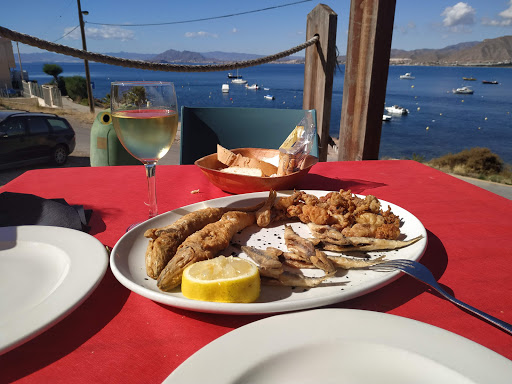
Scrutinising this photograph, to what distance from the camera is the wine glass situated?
3.73 feet

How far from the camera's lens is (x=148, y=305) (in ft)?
2.66

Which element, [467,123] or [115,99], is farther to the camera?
[467,123]

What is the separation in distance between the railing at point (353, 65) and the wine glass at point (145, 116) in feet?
6.24

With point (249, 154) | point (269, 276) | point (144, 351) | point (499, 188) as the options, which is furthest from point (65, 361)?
point (499, 188)

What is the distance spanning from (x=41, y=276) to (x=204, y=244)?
400mm

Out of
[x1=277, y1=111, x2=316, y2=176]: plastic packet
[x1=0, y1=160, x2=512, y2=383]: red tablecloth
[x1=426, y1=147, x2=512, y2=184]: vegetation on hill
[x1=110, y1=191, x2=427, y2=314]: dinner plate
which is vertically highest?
[x1=277, y1=111, x2=316, y2=176]: plastic packet

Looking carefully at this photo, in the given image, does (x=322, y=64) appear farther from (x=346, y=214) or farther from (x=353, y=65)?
(x=346, y=214)

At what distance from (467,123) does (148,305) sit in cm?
5864

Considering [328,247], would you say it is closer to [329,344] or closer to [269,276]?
[269,276]

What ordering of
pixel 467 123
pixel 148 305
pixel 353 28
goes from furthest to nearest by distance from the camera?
pixel 467 123
pixel 353 28
pixel 148 305

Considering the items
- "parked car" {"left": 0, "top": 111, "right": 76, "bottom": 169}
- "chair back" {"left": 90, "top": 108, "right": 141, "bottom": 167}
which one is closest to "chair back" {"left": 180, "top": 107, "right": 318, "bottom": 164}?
"chair back" {"left": 90, "top": 108, "right": 141, "bottom": 167}

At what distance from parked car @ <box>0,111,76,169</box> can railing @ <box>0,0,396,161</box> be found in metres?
12.1

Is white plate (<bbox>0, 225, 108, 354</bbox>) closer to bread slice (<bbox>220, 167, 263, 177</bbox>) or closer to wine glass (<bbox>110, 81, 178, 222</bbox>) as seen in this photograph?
wine glass (<bbox>110, 81, 178, 222</bbox>)

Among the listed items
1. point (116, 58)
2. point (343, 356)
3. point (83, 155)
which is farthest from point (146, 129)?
point (83, 155)
